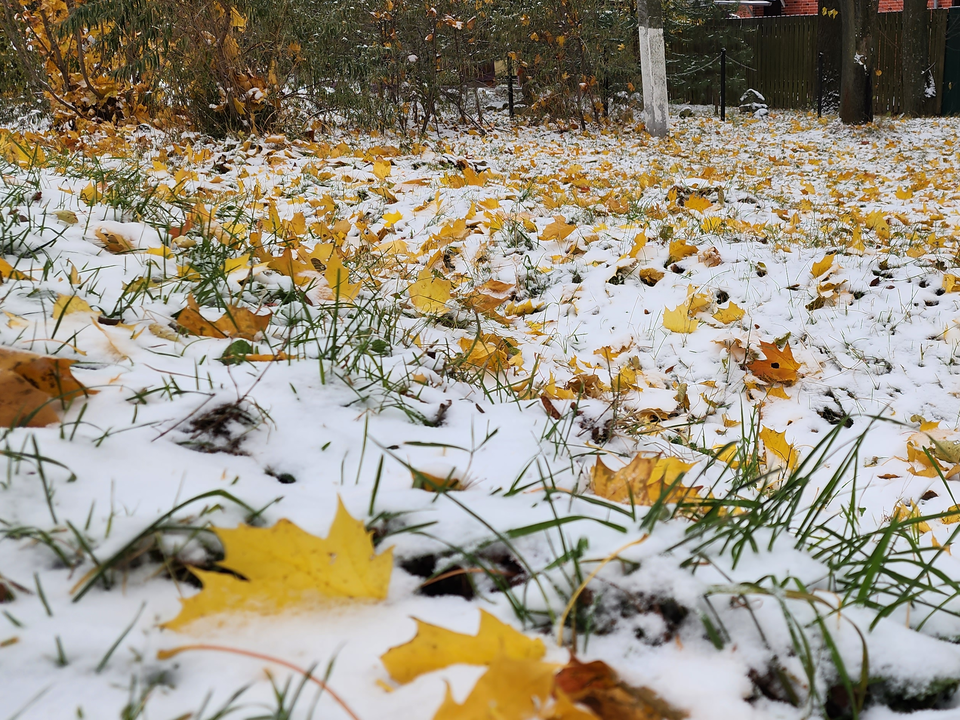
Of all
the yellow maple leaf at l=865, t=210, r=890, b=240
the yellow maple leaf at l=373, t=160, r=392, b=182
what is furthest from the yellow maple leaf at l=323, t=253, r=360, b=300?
the yellow maple leaf at l=865, t=210, r=890, b=240

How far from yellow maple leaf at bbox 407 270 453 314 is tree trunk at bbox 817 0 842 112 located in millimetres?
14097

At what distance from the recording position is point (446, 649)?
0.71m

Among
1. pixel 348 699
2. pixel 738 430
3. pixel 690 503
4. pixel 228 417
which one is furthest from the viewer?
pixel 738 430

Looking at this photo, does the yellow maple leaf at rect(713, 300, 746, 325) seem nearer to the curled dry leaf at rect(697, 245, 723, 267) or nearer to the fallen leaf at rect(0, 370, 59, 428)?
the curled dry leaf at rect(697, 245, 723, 267)

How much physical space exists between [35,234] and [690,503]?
202cm

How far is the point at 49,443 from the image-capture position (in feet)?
3.34

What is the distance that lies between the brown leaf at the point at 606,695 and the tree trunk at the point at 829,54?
51.0 feet

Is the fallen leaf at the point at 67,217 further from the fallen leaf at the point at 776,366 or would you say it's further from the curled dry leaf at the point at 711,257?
the curled dry leaf at the point at 711,257

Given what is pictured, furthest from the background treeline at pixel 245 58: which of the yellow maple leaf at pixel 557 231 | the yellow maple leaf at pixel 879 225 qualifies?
the yellow maple leaf at pixel 879 225

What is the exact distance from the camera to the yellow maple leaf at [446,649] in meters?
0.70

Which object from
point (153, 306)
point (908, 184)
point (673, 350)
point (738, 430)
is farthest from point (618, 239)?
point (908, 184)

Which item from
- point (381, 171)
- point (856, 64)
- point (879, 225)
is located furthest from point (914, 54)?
point (381, 171)

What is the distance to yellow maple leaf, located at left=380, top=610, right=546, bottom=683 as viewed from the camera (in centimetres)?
70

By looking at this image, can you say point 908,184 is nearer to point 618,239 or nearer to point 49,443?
point 618,239
